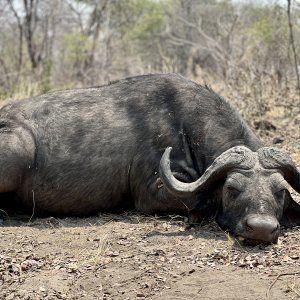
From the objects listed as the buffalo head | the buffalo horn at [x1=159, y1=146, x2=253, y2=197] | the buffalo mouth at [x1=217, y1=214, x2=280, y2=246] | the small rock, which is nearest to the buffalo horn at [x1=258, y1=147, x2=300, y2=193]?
the buffalo head

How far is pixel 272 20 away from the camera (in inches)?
615

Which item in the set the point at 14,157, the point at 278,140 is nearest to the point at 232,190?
the point at 14,157

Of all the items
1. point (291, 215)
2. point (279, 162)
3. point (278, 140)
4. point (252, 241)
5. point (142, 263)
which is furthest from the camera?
point (278, 140)

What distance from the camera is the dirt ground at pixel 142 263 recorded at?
14.5ft

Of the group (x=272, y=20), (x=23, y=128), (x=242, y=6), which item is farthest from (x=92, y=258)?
(x=242, y=6)

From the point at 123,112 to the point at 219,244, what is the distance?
221cm

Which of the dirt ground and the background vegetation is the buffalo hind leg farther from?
the background vegetation

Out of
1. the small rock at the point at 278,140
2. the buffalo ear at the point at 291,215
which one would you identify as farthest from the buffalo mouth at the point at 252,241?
the small rock at the point at 278,140

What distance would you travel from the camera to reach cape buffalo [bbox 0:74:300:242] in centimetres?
657

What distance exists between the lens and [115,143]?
269 inches

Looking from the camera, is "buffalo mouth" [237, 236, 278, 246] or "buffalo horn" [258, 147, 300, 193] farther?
"buffalo horn" [258, 147, 300, 193]

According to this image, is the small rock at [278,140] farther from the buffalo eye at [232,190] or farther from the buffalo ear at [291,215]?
the buffalo eye at [232,190]

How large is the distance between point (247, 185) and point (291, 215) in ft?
2.13

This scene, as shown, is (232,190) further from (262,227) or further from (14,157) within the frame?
(14,157)
